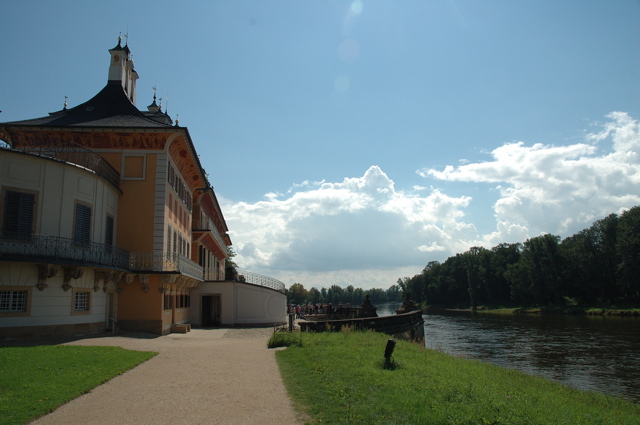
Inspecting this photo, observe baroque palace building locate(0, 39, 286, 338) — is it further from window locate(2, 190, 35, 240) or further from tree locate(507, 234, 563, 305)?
tree locate(507, 234, 563, 305)

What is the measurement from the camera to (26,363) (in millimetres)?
11984

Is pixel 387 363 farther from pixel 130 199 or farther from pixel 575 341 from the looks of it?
pixel 575 341

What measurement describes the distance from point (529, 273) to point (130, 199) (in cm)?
7307

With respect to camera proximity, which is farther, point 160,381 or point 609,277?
point 609,277

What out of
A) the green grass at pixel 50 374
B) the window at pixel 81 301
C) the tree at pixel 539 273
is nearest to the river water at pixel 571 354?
the green grass at pixel 50 374

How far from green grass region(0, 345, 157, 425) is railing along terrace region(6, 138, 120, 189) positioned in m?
9.84

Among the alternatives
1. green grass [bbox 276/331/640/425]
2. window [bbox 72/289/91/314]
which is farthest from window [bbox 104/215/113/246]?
green grass [bbox 276/331/640/425]

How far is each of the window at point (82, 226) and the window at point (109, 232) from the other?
6.12 feet

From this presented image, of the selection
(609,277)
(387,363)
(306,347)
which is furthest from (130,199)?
(609,277)

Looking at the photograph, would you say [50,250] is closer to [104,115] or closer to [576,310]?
[104,115]

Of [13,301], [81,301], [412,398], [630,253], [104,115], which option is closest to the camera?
[412,398]

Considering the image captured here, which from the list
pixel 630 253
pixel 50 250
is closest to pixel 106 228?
pixel 50 250

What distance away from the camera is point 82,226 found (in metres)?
21.0

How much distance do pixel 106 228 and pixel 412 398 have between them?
63.7ft
